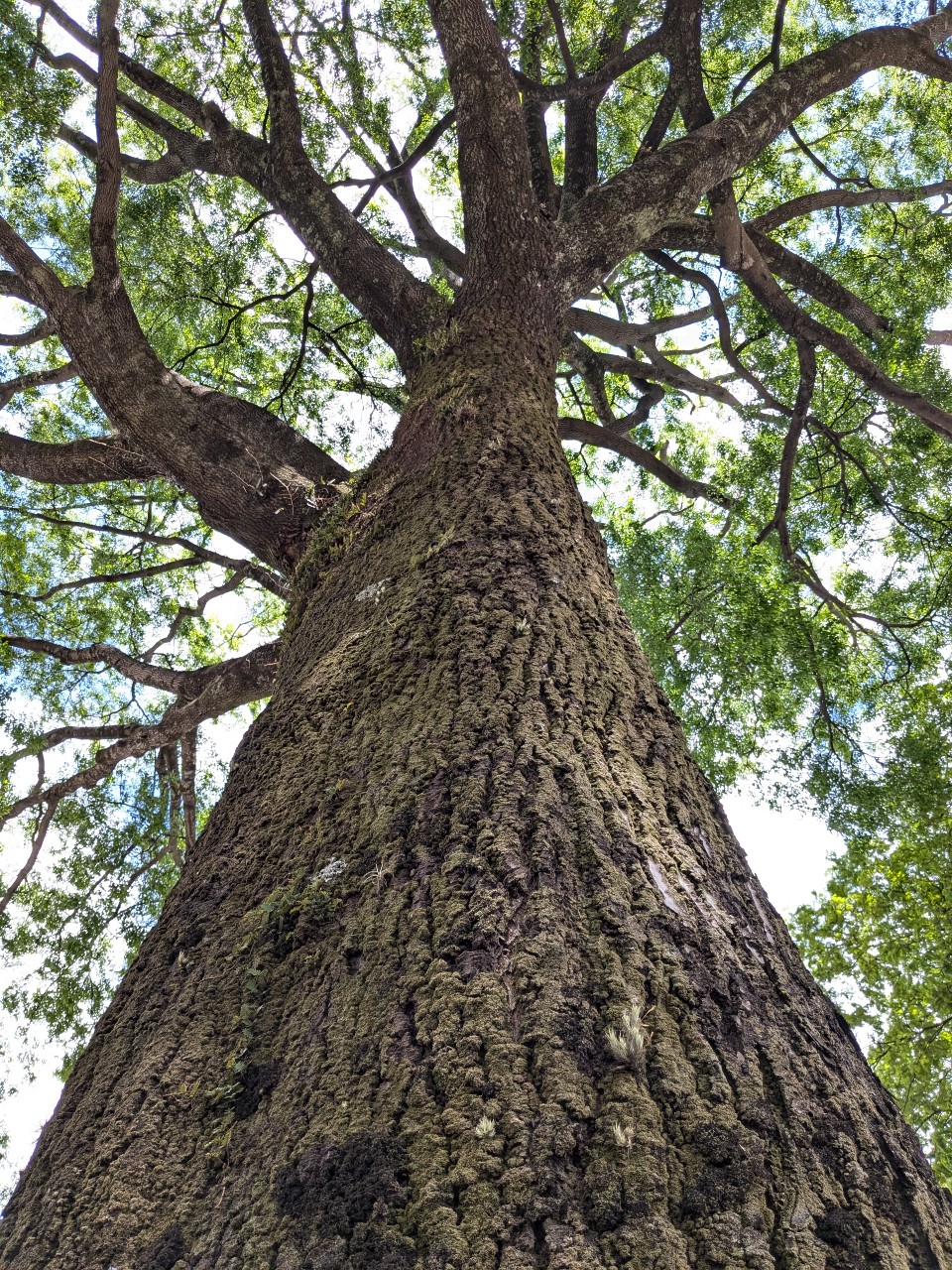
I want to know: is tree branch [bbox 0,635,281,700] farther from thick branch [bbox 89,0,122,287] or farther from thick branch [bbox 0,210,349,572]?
thick branch [bbox 89,0,122,287]

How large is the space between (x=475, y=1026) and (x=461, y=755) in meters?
A: 0.62

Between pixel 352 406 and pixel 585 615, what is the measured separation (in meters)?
6.43

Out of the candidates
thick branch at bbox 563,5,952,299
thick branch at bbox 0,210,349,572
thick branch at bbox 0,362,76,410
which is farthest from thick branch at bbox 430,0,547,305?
thick branch at bbox 0,362,76,410

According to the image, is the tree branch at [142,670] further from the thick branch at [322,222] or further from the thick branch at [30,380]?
the thick branch at [322,222]

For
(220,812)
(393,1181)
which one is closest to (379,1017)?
(393,1181)

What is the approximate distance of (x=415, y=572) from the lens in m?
2.51

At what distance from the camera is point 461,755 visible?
70.3 inches

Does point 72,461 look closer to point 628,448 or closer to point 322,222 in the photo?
point 322,222

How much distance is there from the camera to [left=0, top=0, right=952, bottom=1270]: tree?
3.80 feet

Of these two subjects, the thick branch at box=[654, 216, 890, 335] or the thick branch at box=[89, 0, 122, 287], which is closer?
the thick branch at box=[89, 0, 122, 287]

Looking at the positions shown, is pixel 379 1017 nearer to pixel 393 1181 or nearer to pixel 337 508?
pixel 393 1181

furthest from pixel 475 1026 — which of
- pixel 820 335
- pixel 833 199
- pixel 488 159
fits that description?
pixel 833 199

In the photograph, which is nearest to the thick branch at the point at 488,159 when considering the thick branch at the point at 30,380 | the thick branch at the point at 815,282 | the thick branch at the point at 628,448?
the thick branch at the point at 628,448

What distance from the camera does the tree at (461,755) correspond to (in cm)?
116
